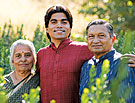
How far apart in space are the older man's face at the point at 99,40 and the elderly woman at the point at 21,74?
35.6 inches

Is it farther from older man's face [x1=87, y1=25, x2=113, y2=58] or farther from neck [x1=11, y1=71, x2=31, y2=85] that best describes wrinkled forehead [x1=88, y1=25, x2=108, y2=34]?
neck [x1=11, y1=71, x2=31, y2=85]

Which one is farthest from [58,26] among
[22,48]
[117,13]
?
[117,13]

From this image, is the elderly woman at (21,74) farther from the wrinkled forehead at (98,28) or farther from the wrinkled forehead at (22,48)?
the wrinkled forehead at (98,28)

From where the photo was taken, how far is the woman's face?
10.4 ft

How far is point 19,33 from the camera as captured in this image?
572cm

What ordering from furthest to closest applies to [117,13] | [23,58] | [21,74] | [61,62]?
[117,13] → [21,74] → [23,58] → [61,62]

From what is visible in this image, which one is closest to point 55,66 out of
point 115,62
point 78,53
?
point 78,53

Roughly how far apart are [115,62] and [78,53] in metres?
0.69

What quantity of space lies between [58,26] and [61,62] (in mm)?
401

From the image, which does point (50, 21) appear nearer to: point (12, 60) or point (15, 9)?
point (12, 60)

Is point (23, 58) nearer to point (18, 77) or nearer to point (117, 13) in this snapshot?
→ point (18, 77)

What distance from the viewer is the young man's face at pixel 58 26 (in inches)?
120

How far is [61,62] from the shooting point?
3.02m

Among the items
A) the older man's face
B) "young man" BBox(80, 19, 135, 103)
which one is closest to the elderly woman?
"young man" BBox(80, 19, 135, 103)
